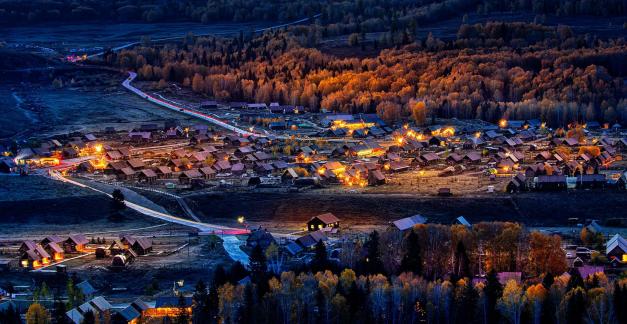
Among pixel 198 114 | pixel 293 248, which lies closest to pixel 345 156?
pixel 198 114

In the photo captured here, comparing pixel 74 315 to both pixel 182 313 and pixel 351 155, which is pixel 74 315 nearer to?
pixel 182 313

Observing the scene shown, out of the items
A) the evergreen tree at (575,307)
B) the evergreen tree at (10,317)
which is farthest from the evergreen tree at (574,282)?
the evergreen tree at (10,317)

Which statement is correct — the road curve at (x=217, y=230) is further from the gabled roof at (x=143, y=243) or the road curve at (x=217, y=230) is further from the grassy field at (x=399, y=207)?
the gabled roof at (x=143, y=243)

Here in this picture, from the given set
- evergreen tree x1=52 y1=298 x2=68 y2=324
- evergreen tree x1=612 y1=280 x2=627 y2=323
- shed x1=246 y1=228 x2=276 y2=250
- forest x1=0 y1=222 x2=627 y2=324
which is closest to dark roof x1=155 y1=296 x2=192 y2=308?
forest x1=0 y1=222 x2=627 y2=324

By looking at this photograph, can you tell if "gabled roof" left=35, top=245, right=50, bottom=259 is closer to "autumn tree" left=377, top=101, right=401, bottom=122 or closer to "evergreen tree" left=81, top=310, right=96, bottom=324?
"evergreen tree" left=81, top=310, right=96, bottom=324

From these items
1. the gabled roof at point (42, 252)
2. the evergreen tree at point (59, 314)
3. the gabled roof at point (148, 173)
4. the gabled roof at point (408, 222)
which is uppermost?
the evergreen tree at point (59, 314)
